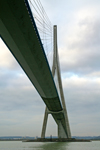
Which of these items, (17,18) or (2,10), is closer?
(2,10)

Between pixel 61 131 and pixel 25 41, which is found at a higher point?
pixel 25 41

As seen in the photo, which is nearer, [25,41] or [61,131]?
[25,41]

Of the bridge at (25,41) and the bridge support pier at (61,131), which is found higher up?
the bridge at (25,41)

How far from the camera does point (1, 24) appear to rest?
12.8m

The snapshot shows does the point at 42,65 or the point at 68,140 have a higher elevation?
the point at 42,65

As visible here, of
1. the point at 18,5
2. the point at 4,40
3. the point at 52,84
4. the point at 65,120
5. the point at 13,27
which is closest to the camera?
the point at 18,5

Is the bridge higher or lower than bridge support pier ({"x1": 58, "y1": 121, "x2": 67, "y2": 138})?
higher

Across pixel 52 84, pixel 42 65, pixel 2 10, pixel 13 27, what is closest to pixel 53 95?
pixel 52 84

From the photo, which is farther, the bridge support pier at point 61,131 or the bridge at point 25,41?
the bridge support pier at point 61,131

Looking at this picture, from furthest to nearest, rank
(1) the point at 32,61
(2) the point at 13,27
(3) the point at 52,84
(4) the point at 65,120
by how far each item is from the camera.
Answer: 1. (4) the point at 65,120
2. (3) the point at 52,84
3. (1) the point at 32,61
4. (2) the point at 13,27

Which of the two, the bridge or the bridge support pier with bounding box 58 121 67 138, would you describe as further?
the bridge support pier with bounding box 58 121 67 138

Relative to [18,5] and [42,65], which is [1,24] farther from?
[42,65]

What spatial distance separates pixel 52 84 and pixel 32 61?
625 centimetres

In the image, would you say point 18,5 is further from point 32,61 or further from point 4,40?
point 32,61
